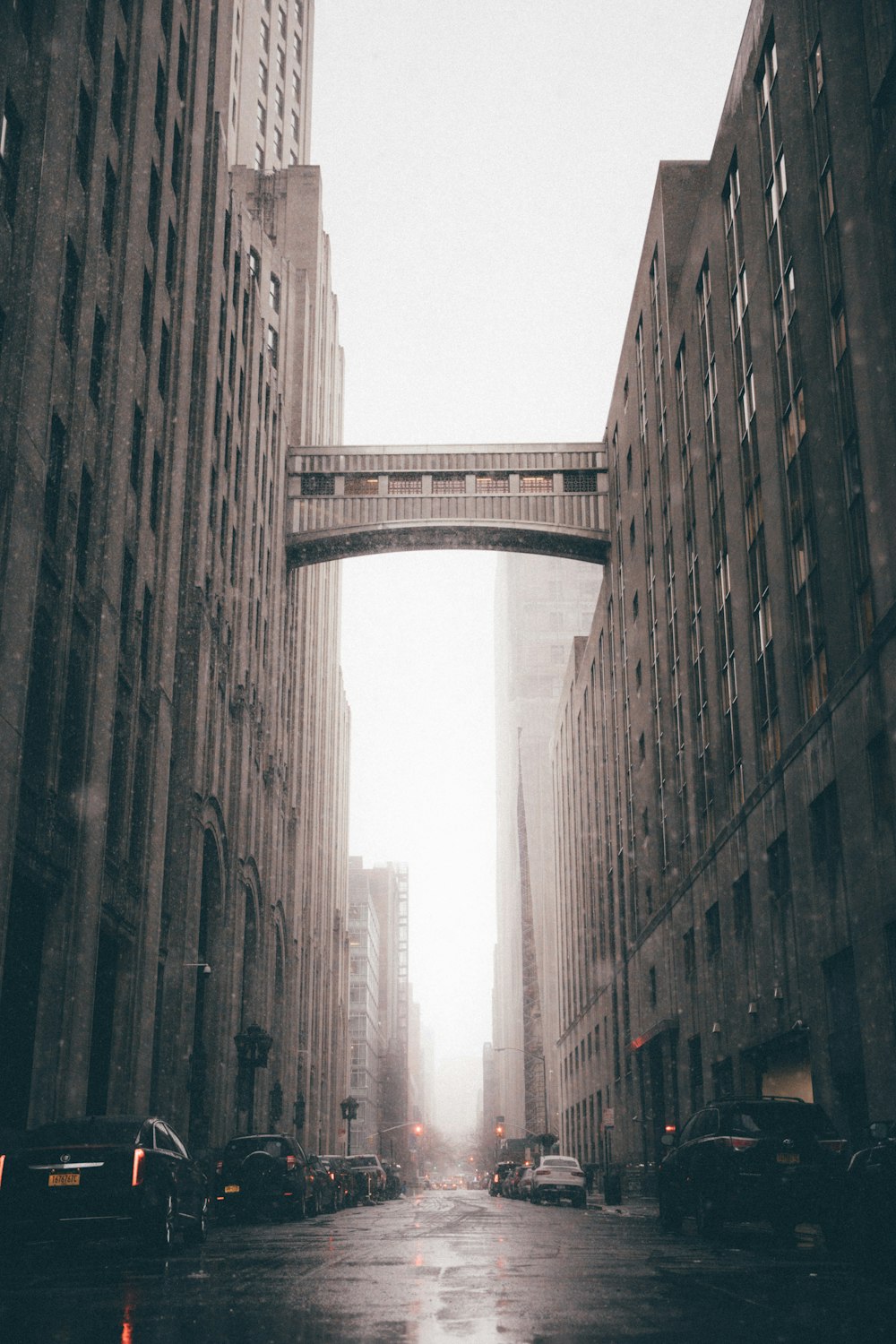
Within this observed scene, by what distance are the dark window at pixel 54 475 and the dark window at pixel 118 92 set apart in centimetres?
898

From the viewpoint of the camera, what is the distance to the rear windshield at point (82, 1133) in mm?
14250

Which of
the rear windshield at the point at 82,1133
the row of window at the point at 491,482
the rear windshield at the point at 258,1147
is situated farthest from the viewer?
the row of window at the point at 491,482

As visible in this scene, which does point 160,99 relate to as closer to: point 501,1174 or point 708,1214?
point 708,1214

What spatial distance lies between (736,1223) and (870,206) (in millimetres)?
17113

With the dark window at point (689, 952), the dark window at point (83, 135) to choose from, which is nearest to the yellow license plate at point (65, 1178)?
the dark window at point (83, 135)

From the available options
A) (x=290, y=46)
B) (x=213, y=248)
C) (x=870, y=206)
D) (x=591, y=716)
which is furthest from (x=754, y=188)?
(x=290, y=46)

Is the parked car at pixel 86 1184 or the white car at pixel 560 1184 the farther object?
the white car at pixel 560 1184

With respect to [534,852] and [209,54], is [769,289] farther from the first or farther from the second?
[534,852]

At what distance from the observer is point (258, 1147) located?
84.5 ft

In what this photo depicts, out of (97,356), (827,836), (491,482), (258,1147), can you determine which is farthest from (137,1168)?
(491,482)

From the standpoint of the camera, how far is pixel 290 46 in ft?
326

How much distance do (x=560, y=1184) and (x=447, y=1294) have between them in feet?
99.7

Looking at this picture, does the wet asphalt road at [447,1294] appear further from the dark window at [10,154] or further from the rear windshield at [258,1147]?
the dark window at [10,154]

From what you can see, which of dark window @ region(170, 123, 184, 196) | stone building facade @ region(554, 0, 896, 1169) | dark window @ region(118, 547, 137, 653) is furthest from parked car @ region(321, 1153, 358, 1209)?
dark window @ region(170, 123, 184, 196)
